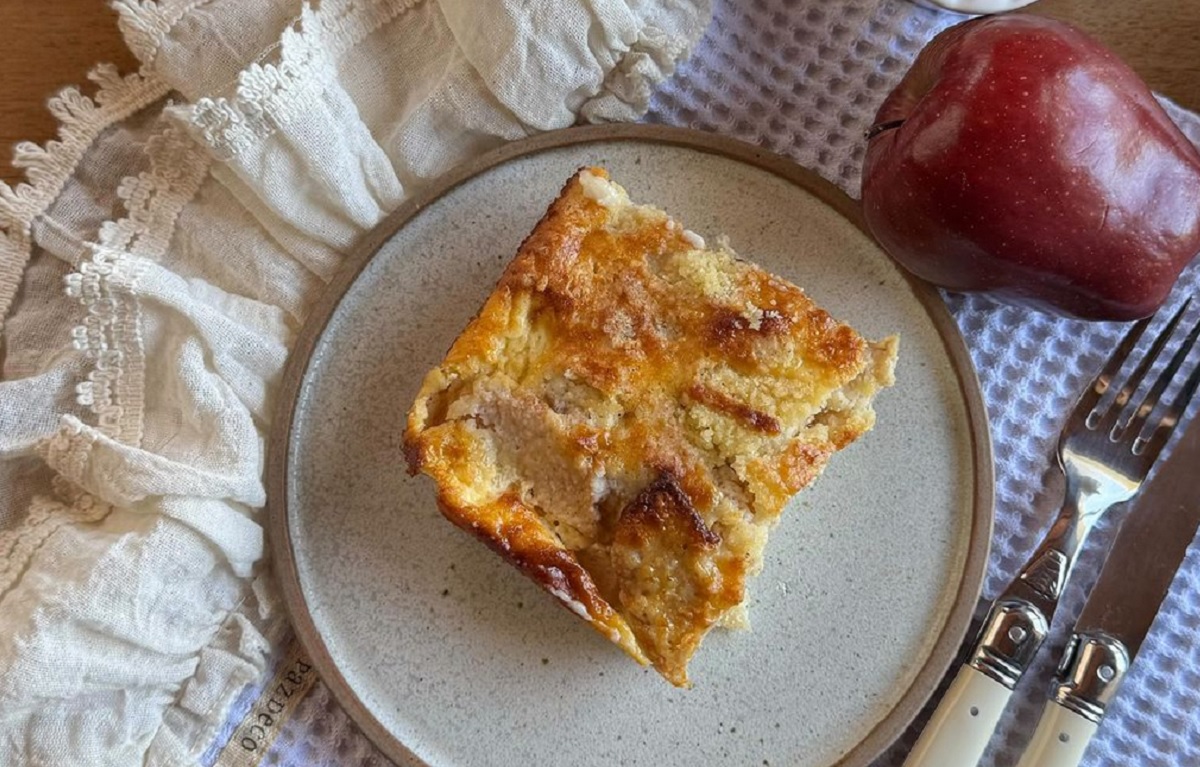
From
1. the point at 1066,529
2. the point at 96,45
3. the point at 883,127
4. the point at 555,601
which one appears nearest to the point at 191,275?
the point at 96,45

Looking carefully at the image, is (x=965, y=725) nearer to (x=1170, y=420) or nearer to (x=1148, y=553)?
(x=1148, y=553)

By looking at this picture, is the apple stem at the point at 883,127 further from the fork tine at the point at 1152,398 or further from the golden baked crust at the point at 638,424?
the fork tine at the point at 1152,398

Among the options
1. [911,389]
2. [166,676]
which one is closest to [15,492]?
[166,676]

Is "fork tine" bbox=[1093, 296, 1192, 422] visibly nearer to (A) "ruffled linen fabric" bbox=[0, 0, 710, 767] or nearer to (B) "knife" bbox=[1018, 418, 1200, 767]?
(B) "knife" bbox=[1018, 418, 1200, 767]

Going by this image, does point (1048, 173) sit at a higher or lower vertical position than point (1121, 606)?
higher

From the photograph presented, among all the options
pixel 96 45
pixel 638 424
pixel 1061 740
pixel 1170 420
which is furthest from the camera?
pixel 96 45

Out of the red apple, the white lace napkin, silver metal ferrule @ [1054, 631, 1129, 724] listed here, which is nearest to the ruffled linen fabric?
the white lace napkin

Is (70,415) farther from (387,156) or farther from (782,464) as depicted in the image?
(782,464)
